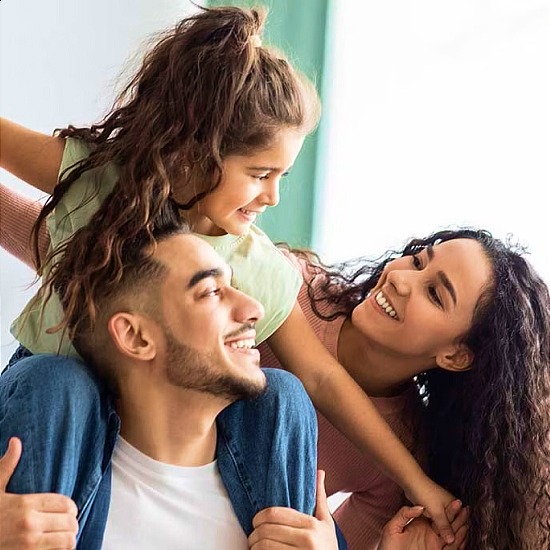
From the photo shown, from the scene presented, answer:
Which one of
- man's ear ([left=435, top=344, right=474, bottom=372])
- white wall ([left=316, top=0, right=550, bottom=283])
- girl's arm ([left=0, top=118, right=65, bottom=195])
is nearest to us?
girl's arm ([left=0, top=118, right=65, bottom=195])

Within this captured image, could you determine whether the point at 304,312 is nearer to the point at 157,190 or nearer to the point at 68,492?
the point at 157,190

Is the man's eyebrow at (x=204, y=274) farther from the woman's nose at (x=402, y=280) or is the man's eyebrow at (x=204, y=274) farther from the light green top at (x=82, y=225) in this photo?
the woman's nose at (x=402, y=280)

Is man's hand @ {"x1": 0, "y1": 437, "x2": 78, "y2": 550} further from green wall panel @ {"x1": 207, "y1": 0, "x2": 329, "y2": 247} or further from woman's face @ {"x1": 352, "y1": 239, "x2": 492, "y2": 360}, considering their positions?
green wall panel @ {"x1": 207, "y1": 0, "x2": 329, "y2": 247}

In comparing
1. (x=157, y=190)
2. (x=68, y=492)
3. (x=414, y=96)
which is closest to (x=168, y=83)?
(x=157, y=190)

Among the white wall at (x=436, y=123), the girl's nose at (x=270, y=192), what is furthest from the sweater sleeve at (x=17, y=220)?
the white wall at (x=436, y=123)

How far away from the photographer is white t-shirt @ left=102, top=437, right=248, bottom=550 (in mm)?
1345

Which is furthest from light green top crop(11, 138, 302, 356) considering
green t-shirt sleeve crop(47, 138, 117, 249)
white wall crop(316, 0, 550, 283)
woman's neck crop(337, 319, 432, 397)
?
white wall crop(316, 0, 550, 283)

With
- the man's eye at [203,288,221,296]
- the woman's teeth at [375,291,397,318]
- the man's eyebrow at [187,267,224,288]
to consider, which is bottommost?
the woman's teeth at [375,291,397,318]

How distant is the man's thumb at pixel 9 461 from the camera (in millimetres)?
1236

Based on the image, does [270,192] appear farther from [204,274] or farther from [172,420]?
[172,420]

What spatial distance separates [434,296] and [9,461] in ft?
2.57

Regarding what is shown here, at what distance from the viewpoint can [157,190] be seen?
1396 mm

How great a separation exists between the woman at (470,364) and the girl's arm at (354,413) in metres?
0.08

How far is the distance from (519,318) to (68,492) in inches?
32.7
